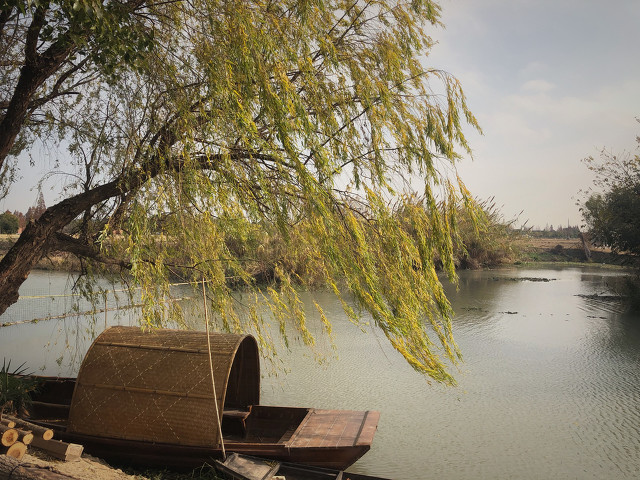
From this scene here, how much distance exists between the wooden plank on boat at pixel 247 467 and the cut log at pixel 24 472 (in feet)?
3.59

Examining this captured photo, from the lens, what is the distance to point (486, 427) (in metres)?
5.97

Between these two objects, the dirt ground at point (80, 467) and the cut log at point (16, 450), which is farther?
the cut log at point (16, 450)

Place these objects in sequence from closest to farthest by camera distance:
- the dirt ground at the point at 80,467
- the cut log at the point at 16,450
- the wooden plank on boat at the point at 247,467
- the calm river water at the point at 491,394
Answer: the dirt ground at the point at 80,467, the cut log at the point at 16,450, the wooden plank on boat at the point at 247,467, the calm river water at the point at 491,394

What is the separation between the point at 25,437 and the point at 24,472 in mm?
629

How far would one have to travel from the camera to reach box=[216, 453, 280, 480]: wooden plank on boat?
3.87m

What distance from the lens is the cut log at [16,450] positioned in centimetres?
360

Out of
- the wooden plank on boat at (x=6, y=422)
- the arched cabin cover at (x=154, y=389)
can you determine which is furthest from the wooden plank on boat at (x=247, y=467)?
the wooden plank on boat at (x=6, y=422)

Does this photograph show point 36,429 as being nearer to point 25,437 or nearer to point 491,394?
point 25,437

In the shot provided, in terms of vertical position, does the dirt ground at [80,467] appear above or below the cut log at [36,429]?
below

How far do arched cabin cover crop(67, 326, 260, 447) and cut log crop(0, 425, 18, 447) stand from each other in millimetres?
673

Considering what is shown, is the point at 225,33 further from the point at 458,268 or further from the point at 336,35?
the point at 458,268

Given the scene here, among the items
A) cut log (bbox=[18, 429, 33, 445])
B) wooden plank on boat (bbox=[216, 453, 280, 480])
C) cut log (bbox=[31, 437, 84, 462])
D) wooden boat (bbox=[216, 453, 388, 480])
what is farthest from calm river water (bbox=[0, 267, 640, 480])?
cut log (bbox=[18, 429, 33, 445])

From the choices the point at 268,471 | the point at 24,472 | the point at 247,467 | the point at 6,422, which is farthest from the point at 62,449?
the point at 268,471

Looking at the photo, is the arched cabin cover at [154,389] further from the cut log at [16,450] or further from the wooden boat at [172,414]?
the cut log at [16,450]
